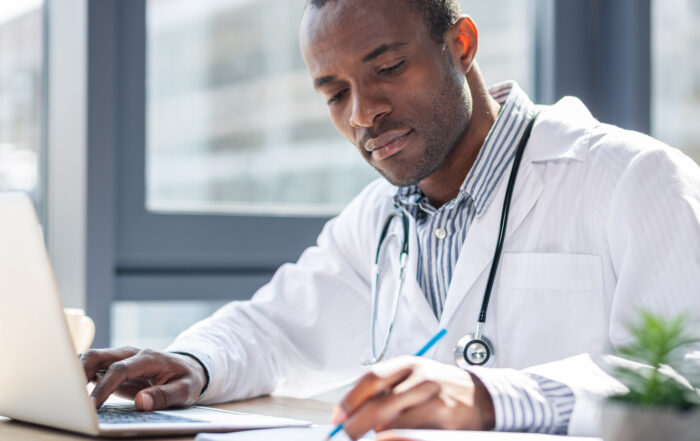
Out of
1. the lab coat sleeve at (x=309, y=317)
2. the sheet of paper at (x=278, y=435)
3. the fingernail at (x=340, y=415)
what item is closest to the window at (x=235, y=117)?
the lab coat sleeve at (x=309, y=317)

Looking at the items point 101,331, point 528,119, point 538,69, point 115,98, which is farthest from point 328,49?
point 538,69

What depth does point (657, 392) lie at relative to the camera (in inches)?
20.6

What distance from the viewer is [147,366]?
3.53 feet

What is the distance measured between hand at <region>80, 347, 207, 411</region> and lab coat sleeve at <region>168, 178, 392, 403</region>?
0.15 meters

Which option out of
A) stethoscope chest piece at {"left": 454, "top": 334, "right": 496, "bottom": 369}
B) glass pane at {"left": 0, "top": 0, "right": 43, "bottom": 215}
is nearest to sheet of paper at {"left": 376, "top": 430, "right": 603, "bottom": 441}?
stethoscope chest piece at {"left": 454, "top": 334, "right": 496, "bottom": 369}

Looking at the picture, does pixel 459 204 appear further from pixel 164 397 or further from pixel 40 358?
pixel 40 358

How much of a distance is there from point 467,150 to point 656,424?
0.95 metres

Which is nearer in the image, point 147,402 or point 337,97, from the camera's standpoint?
point 147,402

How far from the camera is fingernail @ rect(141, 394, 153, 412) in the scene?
3.24ft

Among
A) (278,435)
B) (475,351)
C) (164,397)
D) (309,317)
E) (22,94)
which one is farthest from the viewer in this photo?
(22,94)

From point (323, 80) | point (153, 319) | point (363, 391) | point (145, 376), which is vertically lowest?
point (153, 319)

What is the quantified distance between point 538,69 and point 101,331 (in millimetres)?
1395

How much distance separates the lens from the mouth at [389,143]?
1.32 metres

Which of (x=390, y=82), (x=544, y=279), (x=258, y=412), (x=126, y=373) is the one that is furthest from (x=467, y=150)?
(x=126, y=373)
